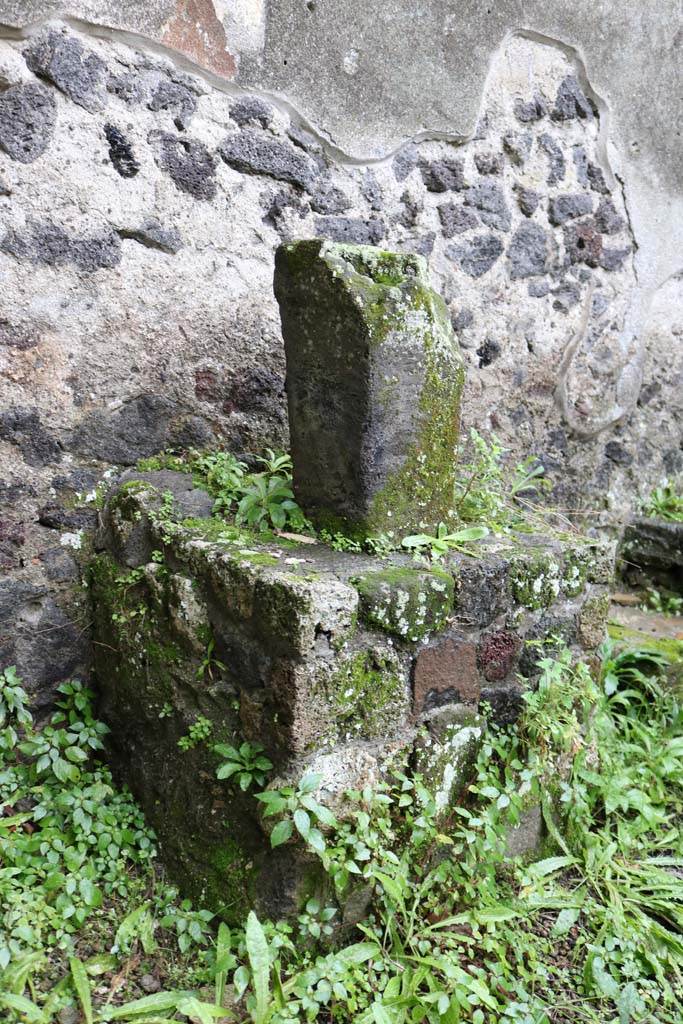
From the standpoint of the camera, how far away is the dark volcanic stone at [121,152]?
2.49m

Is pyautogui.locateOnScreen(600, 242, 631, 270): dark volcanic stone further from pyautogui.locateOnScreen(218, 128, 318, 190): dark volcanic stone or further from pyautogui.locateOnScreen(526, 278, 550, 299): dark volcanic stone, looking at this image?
pyautogui.locateOnScreen(218, 128, 318, 190): dark volcanic stone

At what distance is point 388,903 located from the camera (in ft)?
6.44

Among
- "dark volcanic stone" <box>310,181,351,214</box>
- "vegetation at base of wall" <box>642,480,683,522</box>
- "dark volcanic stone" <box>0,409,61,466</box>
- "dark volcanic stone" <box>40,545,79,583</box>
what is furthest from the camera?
"vegetation at base of wall" <box>642,480,683,522</box>

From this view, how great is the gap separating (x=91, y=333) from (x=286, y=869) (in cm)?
167

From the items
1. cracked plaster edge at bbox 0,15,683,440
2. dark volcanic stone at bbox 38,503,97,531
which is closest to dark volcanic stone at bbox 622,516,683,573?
cracked plaster edge at bbox 0,15,683,440

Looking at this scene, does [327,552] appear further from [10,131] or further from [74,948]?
[10,131]

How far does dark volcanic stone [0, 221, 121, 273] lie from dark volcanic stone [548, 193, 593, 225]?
2.07 m

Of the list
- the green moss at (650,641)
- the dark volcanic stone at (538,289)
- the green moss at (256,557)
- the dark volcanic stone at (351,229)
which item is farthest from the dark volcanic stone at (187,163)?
the green moss at (650,641)

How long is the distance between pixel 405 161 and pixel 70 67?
1315mm

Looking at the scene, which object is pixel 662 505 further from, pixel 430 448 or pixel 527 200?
pixel 430 448

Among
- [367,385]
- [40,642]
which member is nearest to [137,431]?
[40,642]

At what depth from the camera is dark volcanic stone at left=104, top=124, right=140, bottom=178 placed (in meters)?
2.49

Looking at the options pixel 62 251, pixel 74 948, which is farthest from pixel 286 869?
pixel 62 251

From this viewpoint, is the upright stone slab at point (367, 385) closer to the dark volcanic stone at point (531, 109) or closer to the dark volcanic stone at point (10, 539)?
the dark volcanic stone at point (10, 539)
